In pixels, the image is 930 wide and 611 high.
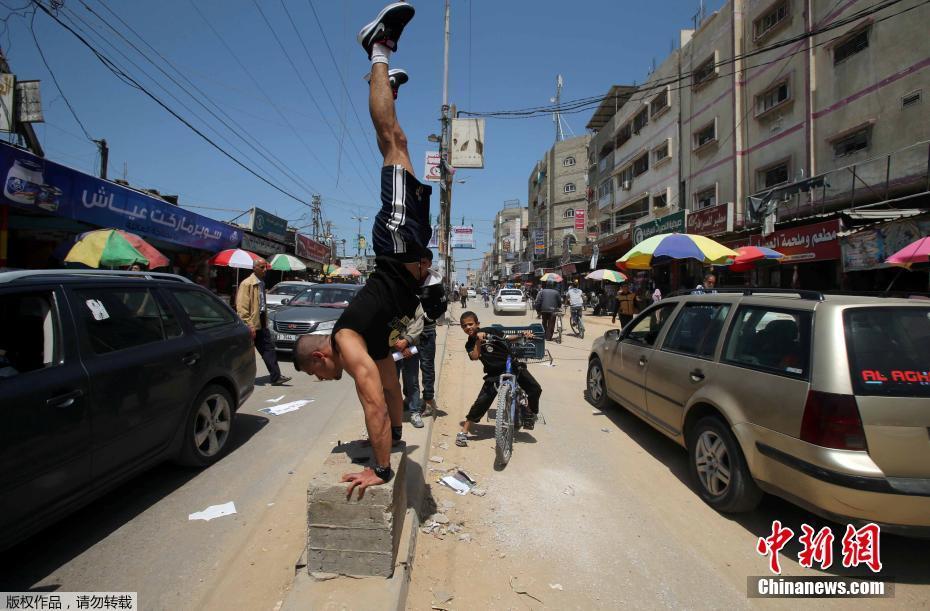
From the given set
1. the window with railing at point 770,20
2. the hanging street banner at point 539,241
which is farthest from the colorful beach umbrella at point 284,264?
the hanging street banner at point 539,241

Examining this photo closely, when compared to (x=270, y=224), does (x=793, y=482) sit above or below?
below

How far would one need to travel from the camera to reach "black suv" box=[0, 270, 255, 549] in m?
2.48

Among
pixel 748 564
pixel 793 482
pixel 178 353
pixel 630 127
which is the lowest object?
pixel 748 564

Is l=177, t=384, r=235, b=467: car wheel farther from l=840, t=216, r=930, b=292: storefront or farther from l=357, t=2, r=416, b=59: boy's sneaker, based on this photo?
l=840, t=216, r=930, b=292: storefront

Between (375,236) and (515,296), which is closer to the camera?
(375,236)

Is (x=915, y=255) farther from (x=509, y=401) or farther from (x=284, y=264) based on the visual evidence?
(x=284, y=264)

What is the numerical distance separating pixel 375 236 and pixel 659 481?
3.35m

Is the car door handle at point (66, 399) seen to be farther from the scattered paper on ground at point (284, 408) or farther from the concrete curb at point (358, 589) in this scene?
the scattered paper on ground at point (284, 408)

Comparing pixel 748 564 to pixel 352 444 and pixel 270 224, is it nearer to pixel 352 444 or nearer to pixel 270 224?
pixel 352 444

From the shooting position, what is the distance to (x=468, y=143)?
17.9m

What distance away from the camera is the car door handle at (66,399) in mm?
2630

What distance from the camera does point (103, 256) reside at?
31.4 feet

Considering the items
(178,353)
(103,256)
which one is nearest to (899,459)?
(178,353)

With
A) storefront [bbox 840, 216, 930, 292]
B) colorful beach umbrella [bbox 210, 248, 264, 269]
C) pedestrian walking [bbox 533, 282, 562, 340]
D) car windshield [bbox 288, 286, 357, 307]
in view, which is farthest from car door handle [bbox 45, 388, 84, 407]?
colorful beach umbrella [bbox 210, 248, 264, 269]
